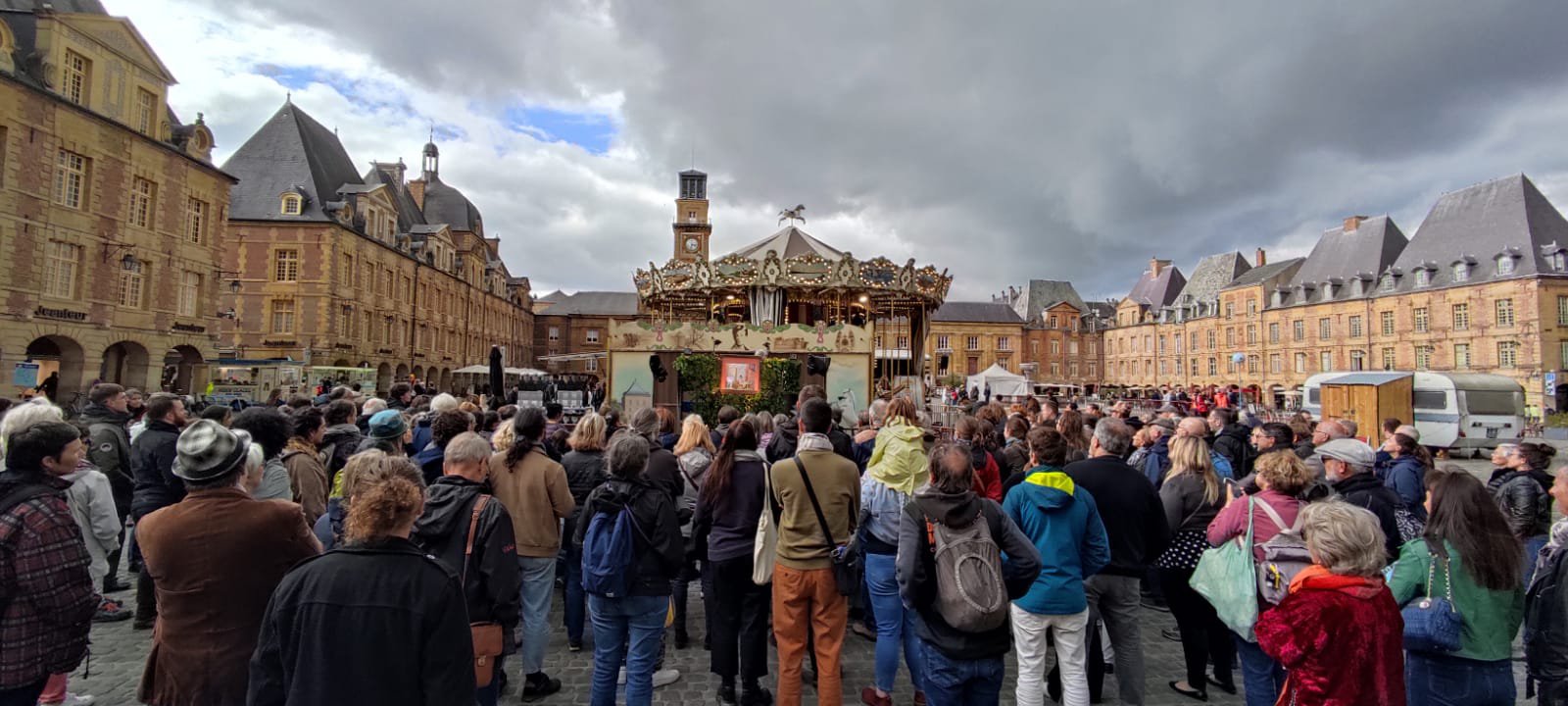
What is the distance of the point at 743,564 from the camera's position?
13.5 ft

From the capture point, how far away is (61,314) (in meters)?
17.9

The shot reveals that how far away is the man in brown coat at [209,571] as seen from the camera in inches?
95.9

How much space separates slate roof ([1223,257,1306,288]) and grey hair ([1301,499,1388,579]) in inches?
2252

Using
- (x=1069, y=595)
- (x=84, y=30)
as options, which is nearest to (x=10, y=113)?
(x=84, y=30)

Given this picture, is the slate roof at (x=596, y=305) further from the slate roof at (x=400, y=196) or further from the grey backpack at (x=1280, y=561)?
the grey backpack at (x=1280, y=561)

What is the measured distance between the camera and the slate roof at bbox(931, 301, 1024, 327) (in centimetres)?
6388

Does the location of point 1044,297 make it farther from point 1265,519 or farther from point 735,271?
point 1265,519

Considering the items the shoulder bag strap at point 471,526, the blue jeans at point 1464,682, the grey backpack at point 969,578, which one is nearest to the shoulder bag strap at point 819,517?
the grey backpack at point 969,578

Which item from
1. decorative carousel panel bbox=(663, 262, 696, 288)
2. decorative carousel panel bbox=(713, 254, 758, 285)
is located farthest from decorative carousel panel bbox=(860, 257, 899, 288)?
A: decorative carousel panel bbox=(663, 262, 696, 288)

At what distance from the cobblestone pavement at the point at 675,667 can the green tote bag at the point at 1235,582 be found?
1.33 metres

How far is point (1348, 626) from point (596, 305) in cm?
6524

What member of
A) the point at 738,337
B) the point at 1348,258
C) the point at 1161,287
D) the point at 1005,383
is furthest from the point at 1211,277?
the point at 738,337

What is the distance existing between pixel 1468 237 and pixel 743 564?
50603mm

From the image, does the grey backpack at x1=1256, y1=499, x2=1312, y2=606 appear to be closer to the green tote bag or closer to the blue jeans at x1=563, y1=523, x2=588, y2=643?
the green tote bag
